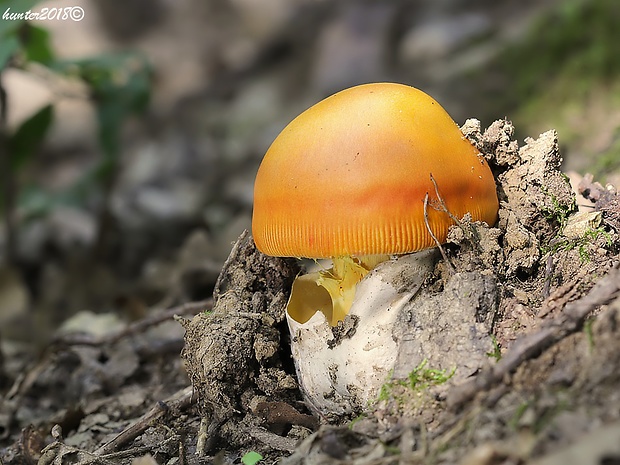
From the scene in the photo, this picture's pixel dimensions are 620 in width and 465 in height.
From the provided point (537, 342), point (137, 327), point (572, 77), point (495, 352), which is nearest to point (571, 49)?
point (572, 77)

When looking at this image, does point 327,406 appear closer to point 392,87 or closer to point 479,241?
point 479,241

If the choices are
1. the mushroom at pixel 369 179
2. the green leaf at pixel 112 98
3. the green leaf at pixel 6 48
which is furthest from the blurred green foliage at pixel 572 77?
the green leaf at pixel 6 48

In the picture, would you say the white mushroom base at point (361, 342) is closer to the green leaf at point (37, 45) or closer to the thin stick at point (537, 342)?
the thin stick at point (537, 342)

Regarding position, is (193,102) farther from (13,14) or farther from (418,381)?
(418,381)

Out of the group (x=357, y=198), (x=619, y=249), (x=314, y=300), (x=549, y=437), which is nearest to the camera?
(x=549, y=437)

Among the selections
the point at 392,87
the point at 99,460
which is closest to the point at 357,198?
the point at 392,87

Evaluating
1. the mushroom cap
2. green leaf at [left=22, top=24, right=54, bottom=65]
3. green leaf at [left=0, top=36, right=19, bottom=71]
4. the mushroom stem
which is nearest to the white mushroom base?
the mushroom stem

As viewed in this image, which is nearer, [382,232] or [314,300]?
[382,232]
